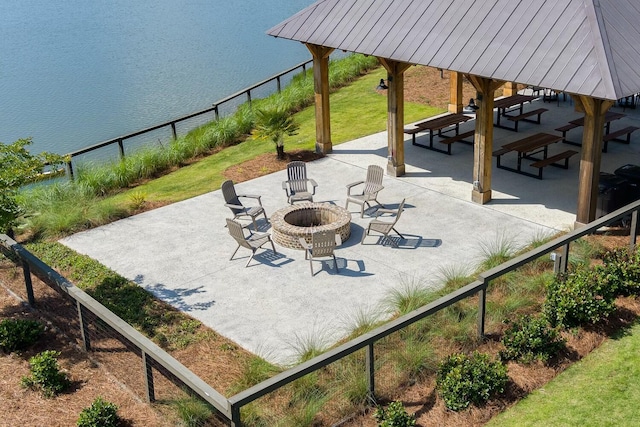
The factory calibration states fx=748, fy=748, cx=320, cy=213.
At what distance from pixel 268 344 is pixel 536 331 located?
3.54 meters

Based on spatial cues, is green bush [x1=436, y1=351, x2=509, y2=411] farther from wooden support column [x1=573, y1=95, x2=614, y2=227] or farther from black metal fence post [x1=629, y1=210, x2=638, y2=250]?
wooden support column [x1=573, y1=95, x2=614, y2=227]

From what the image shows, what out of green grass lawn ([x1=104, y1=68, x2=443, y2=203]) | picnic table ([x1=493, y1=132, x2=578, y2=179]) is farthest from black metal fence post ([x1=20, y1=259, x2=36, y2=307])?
picnic table ([x1=493, y1=132, x2=578, y2=179])

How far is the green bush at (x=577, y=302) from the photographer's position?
9703mm

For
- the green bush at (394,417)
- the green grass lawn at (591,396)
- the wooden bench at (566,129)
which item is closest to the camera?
the green bush at (394,417)

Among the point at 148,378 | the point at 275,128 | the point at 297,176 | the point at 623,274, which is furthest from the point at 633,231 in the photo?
the point at 275,128

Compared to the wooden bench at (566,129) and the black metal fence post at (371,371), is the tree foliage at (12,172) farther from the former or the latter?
the wooden bench at (566,129)

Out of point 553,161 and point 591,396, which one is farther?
point 553,161

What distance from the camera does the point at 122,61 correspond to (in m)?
34.9

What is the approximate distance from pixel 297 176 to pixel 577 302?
7.06m

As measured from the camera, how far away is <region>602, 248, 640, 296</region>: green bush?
10477mm

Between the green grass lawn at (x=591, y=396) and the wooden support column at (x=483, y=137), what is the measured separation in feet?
18.6

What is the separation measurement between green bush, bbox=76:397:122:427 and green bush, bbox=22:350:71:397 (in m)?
0.86

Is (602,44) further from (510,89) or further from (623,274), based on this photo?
(510,89)

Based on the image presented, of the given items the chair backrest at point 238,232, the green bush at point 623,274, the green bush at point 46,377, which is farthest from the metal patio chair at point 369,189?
the green bush at point 46,377
